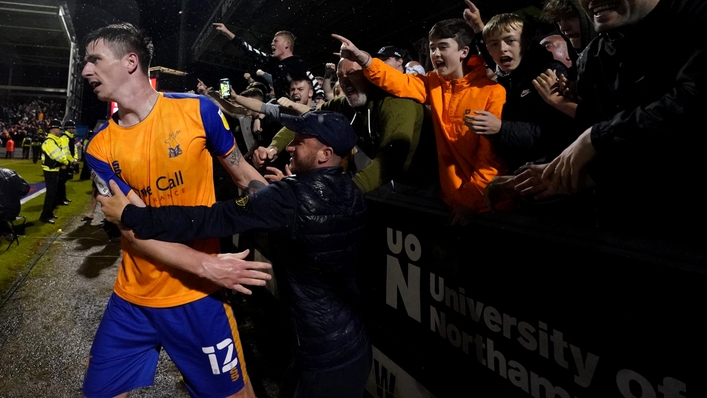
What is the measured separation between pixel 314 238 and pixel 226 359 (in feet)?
2.76

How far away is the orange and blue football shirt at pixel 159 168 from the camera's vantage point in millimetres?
2143

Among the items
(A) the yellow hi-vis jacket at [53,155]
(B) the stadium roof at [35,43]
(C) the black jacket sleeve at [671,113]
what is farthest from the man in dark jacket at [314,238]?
(B) the stadium roof at [35,43]

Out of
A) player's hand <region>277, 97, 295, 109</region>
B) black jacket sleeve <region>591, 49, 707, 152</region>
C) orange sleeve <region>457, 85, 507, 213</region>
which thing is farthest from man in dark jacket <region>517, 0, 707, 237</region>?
player's hand <region>277, 97, 295, 109</region>

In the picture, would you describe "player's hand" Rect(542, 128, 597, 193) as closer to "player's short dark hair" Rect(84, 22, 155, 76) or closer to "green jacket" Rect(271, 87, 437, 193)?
"green jacket" Rect(271, 87, 437, 193)

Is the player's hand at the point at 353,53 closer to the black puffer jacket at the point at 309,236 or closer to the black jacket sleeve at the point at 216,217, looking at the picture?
the black puffer jacket at the point at 309,236

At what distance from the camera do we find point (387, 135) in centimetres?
280

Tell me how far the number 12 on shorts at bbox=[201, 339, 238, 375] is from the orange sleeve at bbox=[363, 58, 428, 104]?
5.61 feet

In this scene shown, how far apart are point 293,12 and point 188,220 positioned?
10602 mm

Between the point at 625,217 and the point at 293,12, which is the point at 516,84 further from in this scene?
the point at 293,12

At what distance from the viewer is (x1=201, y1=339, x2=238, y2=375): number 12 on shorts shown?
214 centimetres

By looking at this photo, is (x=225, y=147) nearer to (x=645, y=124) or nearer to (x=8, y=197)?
(x=645, y=124)

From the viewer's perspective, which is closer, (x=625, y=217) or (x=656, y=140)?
(x=656, y=140)

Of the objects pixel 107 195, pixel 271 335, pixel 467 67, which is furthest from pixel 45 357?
pixel 467 67

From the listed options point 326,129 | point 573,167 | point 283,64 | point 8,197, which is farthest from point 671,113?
point 8,197
